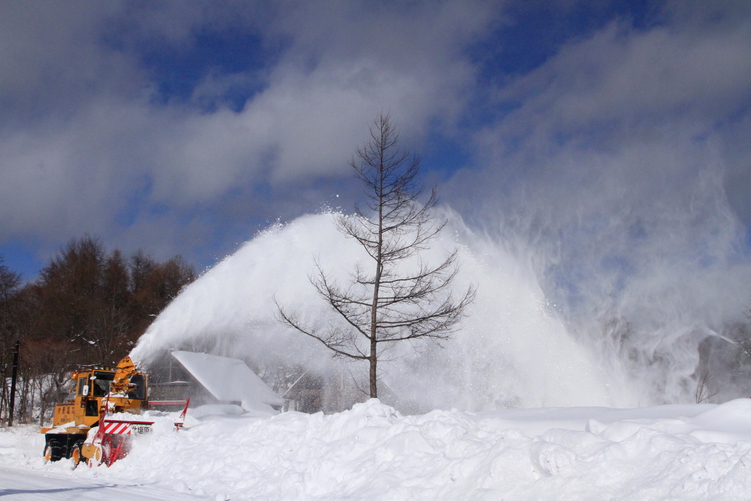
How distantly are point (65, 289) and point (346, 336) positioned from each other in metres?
47.8

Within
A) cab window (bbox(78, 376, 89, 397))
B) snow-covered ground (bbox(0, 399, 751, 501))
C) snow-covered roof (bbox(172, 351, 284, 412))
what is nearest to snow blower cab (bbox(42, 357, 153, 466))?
cab window (bbox(78, 376, 89, 397))

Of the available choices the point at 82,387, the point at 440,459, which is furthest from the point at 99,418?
the point at 440,459

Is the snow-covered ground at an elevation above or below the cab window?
below

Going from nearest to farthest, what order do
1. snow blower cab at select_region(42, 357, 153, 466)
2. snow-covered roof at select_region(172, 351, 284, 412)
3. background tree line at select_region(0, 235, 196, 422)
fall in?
snow blower cab at select_region(42, 357, 153, 466) < snow-covered roof at select_region(172, 351, 284, 412) < background tree line at select_region(0, 235, 196, 422)

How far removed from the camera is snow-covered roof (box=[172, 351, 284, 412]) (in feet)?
71.8

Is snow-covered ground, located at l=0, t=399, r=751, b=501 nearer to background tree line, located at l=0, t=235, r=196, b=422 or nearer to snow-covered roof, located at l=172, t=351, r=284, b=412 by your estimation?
snow-covered roof, located at l=172, t=351, r=284, b=412

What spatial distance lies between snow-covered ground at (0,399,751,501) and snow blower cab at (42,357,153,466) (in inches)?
23.5

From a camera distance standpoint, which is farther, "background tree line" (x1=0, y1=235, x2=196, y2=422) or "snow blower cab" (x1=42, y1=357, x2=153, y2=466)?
"background tree line" (x1=0, y1=235, x2=196, y2=422)

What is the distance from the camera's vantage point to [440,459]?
7.05m

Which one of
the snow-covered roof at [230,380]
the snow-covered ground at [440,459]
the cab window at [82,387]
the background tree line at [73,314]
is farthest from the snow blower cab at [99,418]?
the background tree line at [73,314]

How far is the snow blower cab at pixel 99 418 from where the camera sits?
12.4m

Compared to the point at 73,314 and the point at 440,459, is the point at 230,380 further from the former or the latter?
the point at 73,314

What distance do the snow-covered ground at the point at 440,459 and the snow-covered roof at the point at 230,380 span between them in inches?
382

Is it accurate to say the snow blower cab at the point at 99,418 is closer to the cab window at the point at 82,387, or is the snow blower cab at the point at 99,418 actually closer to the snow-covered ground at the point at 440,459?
the cab window at the point at 82,387
